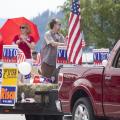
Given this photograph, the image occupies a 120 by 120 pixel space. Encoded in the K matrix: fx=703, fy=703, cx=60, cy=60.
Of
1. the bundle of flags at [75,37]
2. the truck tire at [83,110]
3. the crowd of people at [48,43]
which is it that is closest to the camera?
the truck tire at [83,110]

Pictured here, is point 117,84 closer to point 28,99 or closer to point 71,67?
point 71,67

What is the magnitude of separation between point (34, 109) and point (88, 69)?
2.02m

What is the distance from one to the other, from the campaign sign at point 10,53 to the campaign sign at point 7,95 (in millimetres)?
535

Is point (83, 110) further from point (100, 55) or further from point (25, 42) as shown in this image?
point (25, 42)

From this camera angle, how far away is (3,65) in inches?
542

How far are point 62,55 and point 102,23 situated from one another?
114ft

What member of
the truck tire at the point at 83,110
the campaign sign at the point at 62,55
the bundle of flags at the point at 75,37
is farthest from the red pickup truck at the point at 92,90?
the bundle of flags at the point at 75,37

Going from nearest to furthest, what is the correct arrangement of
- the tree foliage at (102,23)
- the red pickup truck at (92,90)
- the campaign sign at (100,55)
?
the red pickup truck at (92,90), the campaign sign at (100,55), the tree foliage at (102,23)

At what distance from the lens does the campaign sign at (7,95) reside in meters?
13.7

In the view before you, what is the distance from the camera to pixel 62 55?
14656mm

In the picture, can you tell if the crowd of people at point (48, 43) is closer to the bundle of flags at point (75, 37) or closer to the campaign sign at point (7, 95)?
the bundle of flags at point (75, 37)

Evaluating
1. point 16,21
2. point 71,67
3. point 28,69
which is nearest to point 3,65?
point 28,69

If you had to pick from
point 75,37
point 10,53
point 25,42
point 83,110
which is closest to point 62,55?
point 75,37

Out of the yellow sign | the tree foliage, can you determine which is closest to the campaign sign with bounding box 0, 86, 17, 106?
the yellow sign
